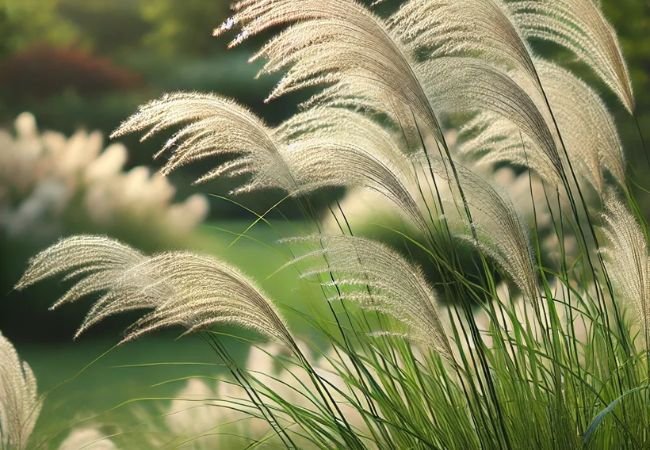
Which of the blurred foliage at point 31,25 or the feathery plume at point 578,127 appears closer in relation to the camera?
the feathery plume at point 578,127

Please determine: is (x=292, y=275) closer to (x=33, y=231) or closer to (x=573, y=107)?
(x=33, y=231)

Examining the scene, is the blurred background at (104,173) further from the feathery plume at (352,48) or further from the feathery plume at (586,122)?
the feathery plume at (352,48)

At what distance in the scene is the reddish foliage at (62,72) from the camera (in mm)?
2865

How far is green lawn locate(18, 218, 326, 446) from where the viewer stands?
275 centimetres

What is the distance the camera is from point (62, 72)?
9.44ft

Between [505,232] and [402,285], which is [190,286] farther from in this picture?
[505,232]

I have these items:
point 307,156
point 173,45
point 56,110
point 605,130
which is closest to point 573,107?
point 605,130

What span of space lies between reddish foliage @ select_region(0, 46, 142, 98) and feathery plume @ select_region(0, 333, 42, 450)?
996 mm

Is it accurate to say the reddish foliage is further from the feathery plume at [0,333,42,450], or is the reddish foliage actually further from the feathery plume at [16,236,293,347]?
the feathery plume at [16,236,293,347]

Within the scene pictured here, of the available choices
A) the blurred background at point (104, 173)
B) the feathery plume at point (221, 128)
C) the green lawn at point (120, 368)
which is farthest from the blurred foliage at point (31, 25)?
the feathery plume at point (221, 128)

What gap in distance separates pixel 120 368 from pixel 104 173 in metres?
0.52

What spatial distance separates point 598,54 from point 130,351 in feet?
4.90

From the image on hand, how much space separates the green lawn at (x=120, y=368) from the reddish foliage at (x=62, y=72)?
1.58 feet

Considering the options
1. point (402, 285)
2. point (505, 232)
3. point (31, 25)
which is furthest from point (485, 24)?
point (31, 25)
